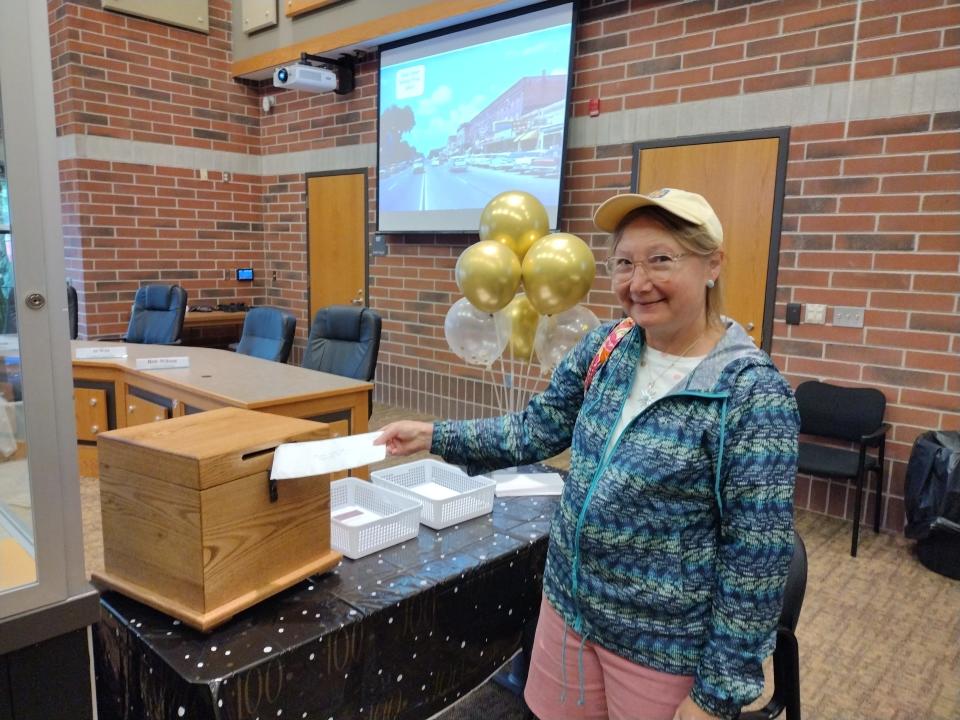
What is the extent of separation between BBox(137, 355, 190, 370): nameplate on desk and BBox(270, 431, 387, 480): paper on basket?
2492 mm

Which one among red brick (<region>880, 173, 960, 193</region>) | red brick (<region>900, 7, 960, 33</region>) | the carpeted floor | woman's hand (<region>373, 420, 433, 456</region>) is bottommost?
the carpeted floor

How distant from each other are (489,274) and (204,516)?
144cm

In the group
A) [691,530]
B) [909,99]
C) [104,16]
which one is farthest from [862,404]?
[104,16]

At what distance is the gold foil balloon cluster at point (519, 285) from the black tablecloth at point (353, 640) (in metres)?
0.90

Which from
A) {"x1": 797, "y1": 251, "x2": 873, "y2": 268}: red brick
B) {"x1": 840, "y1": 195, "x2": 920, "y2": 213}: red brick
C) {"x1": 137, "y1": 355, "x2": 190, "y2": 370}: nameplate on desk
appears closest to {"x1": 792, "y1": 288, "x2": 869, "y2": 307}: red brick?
{"x1": 797, "y1": 251, "x2": 873, "y2": 268}: red brick

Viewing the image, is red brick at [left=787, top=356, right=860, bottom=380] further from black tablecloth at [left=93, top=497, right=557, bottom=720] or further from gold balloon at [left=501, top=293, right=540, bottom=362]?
black tablecloth at [left=93, top=497, right=557, bottom=720]

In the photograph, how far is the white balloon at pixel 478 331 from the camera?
262cm

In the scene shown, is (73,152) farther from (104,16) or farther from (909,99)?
(909,99)

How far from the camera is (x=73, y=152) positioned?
5.54 metres

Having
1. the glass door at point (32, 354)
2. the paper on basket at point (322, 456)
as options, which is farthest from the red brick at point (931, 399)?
the glass door at point (32, 354)

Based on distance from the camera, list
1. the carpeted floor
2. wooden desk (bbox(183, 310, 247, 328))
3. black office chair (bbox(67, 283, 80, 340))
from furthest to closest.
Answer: wooden desk (bbox(183, 310, 247, 328)) < black office chair (bbox(67, 283, 80, 340)) < the carpeted floor

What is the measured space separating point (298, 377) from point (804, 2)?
3020 millimetres

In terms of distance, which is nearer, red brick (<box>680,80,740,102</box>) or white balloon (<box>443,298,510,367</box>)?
white balloon (<box>443,298,510,367</box>)

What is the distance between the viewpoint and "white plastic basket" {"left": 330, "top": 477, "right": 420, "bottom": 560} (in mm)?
1448
